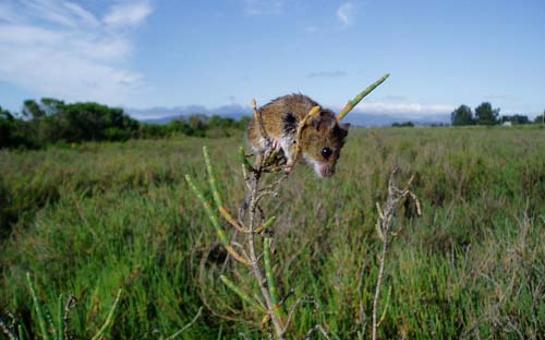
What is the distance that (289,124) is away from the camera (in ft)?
4.06

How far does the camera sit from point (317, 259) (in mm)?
3406

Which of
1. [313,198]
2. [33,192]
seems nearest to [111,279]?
[313,198]

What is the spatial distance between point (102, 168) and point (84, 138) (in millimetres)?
9736

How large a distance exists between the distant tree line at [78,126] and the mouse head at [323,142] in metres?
14.0

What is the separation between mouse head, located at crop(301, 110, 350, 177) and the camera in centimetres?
Result: 108

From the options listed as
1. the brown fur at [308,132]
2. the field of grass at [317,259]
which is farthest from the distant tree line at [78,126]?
the brown fur at [308,132]

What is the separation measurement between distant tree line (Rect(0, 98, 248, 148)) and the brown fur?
1380 centimetres

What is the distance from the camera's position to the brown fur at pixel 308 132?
42.3 inches

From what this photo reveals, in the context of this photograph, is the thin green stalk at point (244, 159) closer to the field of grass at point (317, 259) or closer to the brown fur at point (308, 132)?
the brown fur at point (308, 132)

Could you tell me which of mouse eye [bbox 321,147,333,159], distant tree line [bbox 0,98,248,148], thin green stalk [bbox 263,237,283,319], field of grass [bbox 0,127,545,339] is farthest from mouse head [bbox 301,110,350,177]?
distant tree line [bbox 0,98,248,148]

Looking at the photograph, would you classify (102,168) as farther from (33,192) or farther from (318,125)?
(318,125)

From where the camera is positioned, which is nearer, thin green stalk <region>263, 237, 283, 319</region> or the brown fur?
thin green stalk <region>263, 237, 283, 319</region>

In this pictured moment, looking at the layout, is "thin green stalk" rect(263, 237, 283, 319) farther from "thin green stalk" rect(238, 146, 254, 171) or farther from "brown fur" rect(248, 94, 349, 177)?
"brown fur" rect(248, 94, 349, 177)

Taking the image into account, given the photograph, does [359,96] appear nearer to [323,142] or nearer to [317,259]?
[323,142]
